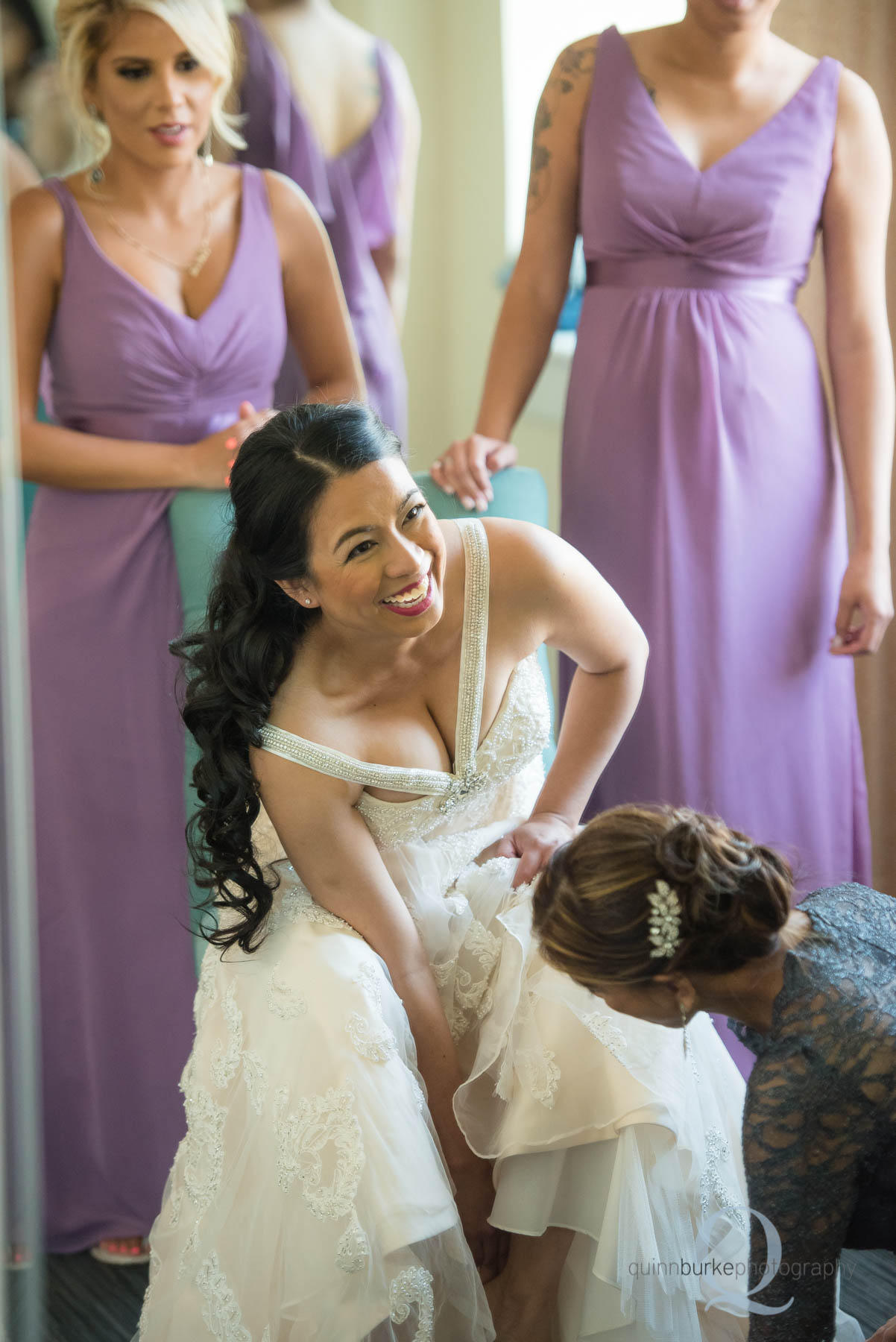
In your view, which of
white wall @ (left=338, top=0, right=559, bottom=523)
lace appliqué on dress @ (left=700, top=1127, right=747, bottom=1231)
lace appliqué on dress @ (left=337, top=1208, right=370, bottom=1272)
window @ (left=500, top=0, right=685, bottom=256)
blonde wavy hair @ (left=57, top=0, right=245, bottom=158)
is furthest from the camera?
window @ (left=500, top=0, right=685, bottom=256)

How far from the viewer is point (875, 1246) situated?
119 centimetres

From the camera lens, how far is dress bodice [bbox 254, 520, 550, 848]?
1457 mm

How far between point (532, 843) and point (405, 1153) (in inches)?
17.5

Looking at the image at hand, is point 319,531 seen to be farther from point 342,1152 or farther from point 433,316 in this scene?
point 433,316

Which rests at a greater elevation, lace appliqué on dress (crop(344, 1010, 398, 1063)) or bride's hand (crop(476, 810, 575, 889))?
bride's hand (crop(476, 810, 575, 889))

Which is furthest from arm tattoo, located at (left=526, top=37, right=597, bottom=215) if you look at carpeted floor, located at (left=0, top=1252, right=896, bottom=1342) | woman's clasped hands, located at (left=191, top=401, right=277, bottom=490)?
carpeted floor, located at (left=0, top=1252, right=896, bottom=1342)

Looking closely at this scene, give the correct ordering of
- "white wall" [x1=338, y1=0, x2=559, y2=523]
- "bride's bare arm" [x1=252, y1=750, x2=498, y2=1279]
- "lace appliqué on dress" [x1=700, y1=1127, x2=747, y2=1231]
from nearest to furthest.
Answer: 1. "lace appliqué on dress" [x1=700, y1=1127, x2=747, y2=1231]
2. "bride's bare arm" [x1=252, y1=750, x2=498, y2=1279]
3. "white wall" [x1=338, y1=0, x2=559, y2=523]

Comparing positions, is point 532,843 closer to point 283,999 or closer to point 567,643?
point 567,643

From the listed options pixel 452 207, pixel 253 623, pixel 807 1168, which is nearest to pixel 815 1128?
pixel 807 1168

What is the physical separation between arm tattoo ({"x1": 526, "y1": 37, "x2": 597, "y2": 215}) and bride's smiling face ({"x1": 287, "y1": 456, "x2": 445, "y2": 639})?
2.33 feet

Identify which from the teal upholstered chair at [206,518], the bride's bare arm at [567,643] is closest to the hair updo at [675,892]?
the bride's bare arm at [567,643]

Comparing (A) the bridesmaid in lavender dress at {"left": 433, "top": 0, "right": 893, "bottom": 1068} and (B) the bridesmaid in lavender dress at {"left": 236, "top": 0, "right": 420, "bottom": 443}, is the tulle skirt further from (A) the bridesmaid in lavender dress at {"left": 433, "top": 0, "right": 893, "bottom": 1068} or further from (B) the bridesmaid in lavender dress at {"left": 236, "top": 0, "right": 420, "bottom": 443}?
(B) the bridesmaid in lavender dress at {"left": 236, "top": 0, "right": 420, "bottom": 443}

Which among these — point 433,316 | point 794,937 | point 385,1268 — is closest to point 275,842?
point 385,1268

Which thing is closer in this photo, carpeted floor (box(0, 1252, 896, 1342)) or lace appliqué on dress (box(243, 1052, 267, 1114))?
lace appliqué on dress (box(243, 1052, 267, 1114))
